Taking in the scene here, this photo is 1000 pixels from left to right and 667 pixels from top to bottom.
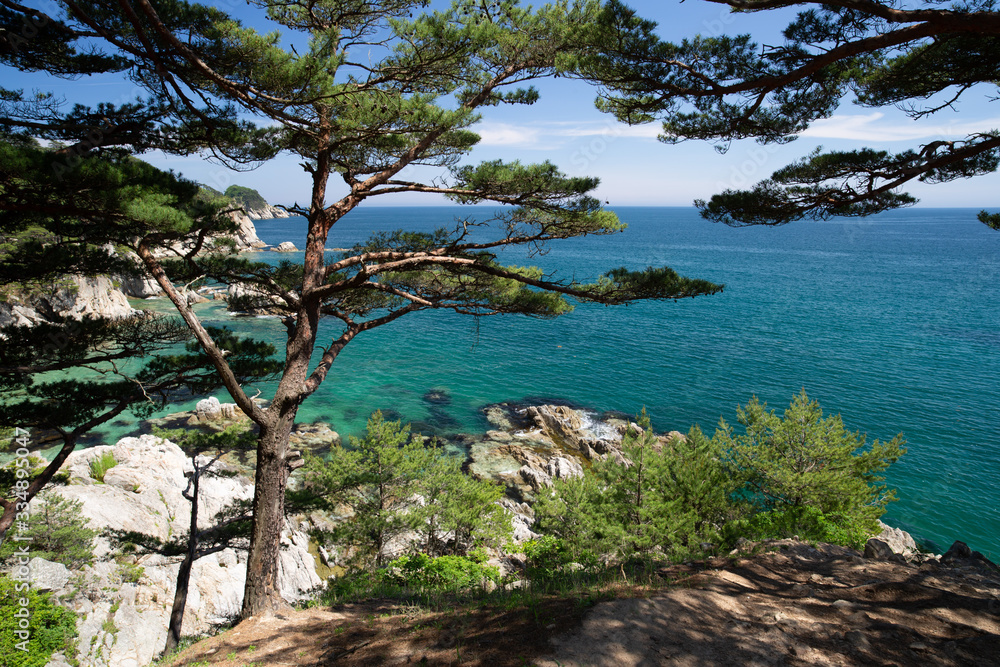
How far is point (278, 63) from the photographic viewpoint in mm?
5922

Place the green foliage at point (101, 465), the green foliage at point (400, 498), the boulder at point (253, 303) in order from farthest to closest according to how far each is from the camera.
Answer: the green foliage at point (101, 465) < the green foliage at point (400, 498) < the boulder at point (253, 303)

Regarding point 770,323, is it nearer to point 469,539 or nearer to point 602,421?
point 602,421

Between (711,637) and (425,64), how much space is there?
26.6ft

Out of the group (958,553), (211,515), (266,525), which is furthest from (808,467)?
(211,515)

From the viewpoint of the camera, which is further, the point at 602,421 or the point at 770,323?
the point at 770,323

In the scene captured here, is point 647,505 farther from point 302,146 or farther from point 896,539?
point 302,146

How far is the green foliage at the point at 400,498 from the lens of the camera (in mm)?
13500

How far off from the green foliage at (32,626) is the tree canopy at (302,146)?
13.7ft

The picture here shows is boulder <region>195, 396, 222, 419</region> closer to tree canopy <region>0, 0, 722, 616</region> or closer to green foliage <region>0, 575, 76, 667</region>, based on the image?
green foliage <region>0, 575, 76, 667</region>

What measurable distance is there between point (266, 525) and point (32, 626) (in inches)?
197

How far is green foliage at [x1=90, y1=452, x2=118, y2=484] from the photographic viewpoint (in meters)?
15.8

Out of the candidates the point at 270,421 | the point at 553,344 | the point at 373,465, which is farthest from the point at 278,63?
the point at 553,344

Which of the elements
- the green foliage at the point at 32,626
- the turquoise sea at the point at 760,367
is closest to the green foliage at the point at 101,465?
the turquoise sea at the point at 760,367

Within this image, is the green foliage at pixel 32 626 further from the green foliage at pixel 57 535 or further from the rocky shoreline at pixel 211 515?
the green foliage at pixel 57 535
